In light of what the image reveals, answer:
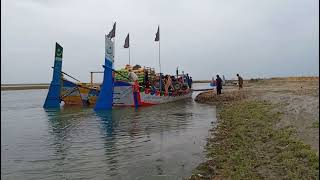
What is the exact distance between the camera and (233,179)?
8.79 m

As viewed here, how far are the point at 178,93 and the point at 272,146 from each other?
32314mm

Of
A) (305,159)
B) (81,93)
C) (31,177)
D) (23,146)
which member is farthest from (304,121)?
(81,93)

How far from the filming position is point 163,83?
136 feet

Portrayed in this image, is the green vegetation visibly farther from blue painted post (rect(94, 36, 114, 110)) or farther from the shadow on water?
blue painted post (rect(94, 36, 114, 110))

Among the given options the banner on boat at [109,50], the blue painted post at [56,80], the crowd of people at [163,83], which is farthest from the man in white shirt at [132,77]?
the blue painted post at [56,80]

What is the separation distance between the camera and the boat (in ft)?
102

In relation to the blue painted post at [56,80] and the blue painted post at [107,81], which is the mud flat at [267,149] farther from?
the blue painted post at [56,80]

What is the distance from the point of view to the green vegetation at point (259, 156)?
905 cm

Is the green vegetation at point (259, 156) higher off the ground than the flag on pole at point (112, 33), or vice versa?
the flag on pole at point (112, 33)

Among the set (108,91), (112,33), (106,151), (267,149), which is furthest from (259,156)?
(112,33)

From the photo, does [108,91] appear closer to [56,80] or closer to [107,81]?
[107,81]

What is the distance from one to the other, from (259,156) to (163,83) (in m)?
30.8

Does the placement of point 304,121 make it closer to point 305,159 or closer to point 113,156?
point 305,159

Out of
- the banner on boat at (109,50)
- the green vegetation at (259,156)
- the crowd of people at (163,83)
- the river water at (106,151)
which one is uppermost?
the banner on boat at (109,50)
